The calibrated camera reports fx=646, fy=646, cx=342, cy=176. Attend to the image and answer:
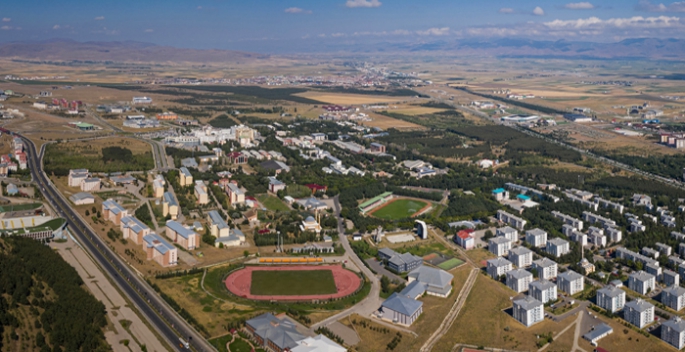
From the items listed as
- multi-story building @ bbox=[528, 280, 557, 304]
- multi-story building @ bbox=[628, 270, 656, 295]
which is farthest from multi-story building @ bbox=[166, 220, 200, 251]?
multi-story building @ bbox=[628, 270, 656, 295]

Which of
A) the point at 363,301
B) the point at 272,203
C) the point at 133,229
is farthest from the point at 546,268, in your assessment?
the point at 133,229

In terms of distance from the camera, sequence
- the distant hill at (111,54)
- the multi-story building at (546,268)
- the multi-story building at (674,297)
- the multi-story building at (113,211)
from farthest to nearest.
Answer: the distant hill at (111,54) < the multi-story building at (113,211) < the multi-story building at (546,268) < the multi-story building at (674,297)

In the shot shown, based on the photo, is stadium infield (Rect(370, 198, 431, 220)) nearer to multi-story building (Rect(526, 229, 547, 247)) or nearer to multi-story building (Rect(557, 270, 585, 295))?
multi-story building (Rect(526, 229, 547, 247))

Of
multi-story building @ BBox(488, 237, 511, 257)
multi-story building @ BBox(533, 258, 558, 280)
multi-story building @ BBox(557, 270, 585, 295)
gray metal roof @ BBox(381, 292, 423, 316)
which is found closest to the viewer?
gray metal roof @ BBox(381, 292, 423, 316)

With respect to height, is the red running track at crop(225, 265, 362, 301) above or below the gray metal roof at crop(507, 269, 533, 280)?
below

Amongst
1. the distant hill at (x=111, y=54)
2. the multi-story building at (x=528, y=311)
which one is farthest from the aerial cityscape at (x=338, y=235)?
the distant hill at (x=111, y=54)

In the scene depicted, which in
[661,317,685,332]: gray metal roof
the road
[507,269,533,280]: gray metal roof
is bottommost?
the road

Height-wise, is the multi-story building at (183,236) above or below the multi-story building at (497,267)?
above

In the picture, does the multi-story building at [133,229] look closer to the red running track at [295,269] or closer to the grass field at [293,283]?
the red running track at [295,269]
